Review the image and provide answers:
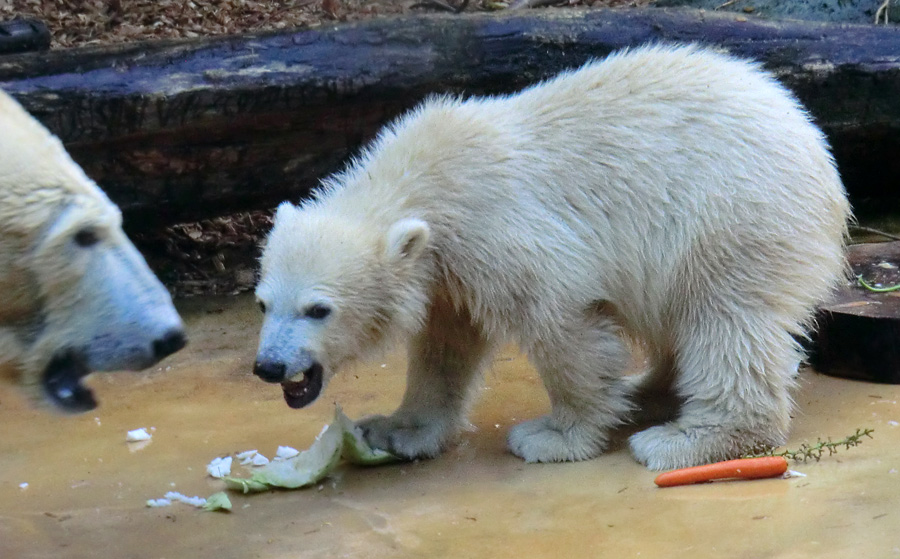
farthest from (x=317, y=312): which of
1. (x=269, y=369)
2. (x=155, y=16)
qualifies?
(x=155, y=16)

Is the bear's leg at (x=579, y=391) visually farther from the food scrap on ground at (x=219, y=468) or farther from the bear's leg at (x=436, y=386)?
the food scrap on ground at (x=219, y=468)

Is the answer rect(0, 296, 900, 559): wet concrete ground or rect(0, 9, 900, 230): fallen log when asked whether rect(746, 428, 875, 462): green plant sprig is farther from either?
rect(0, 9, 900, 230): fallen log

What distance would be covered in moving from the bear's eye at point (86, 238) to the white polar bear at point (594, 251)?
98cm

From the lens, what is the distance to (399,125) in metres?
4.27

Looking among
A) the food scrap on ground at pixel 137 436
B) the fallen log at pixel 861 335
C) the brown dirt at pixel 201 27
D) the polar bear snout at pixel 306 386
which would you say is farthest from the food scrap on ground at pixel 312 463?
the brown dirt at pixel 201 27

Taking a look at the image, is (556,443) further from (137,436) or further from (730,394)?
(137,436)

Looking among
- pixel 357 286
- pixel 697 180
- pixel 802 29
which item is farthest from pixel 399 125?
pixel 802 29

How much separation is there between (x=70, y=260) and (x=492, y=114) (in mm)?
1918

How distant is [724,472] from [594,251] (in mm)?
936

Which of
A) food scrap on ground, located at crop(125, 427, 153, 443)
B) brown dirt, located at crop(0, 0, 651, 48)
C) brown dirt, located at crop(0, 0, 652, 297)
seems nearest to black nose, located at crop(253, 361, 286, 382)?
food scrap on ground, located at crop(125, 427, 153, 443)

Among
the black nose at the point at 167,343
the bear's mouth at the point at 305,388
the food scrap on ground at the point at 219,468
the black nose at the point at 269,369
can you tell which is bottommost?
the food scrap on ground at the point at 219,468

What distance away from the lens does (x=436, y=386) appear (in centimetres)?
423

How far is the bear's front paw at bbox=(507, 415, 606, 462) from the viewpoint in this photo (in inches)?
156

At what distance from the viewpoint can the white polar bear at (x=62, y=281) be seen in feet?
8.74
